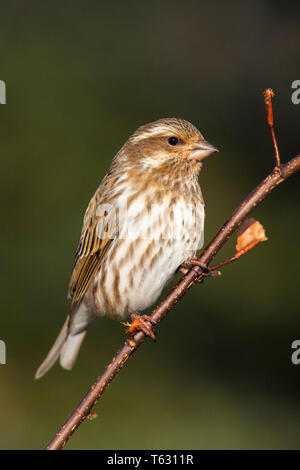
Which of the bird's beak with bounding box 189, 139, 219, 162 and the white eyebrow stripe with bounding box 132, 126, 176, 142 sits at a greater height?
the white eyebrow stripe with bounding box 132, 126, 176, 142

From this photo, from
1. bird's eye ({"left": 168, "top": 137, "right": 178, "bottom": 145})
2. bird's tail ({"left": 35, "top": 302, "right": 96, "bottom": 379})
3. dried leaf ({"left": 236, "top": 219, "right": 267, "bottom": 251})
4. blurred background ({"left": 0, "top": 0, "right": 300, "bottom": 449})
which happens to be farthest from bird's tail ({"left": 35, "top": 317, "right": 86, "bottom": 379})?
dried leaf ({"left": 236, "top": 219, "right": 267, "bottom": 251})

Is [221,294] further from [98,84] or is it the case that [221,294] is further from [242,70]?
[242,70]

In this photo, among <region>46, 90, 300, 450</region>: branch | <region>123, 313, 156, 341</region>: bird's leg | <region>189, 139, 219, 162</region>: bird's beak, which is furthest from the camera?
<region>189, 139, 219, 162</region>: bird's beak

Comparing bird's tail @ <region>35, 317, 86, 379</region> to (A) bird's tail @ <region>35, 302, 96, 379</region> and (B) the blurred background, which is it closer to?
(A) bird's tail @ <region>35, 302, 96, 379</region>

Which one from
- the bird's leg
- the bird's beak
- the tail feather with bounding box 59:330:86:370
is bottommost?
the bird's leg

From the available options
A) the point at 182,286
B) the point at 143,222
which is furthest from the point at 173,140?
the point at 182,286

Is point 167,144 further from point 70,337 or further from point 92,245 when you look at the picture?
point 70,337

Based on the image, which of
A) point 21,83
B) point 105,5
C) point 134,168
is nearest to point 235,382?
point 134,168
